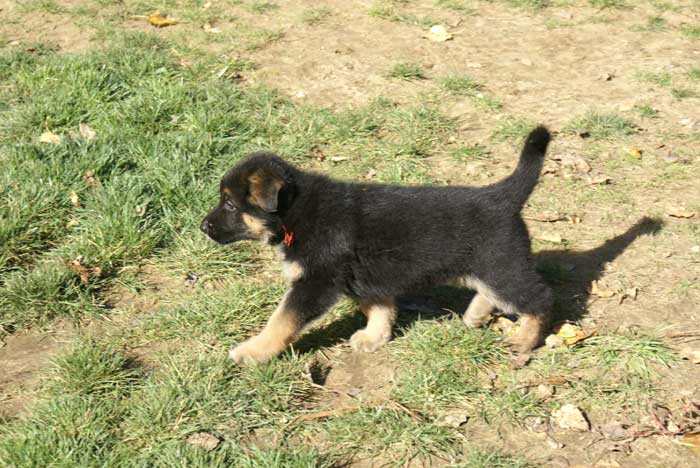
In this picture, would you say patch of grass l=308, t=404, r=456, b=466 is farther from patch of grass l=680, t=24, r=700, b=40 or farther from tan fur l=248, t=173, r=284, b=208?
patch of grass l=680, t=24, r=700, b=40

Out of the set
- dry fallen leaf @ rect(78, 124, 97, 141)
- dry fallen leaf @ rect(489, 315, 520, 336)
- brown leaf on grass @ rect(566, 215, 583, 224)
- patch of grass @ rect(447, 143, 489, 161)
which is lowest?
brown leaf on grass @ rect(566, 215, 583, 224)

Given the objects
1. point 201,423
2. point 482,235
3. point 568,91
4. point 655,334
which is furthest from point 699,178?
point 201,423

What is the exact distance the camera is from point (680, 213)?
6246 mm

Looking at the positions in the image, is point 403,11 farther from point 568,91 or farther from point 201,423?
point 201,423

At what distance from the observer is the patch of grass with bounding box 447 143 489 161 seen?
6957 millimetres

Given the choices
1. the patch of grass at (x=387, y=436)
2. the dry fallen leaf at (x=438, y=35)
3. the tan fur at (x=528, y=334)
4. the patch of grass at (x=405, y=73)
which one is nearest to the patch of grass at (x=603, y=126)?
the patch of grass at (x=405, y=73)

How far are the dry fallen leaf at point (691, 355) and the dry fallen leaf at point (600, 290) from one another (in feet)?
2.30

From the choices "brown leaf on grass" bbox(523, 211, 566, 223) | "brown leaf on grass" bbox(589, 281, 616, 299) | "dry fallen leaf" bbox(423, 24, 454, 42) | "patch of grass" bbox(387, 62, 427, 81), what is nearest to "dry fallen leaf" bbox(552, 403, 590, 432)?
"brown leaf on grass" bbox(589, 281, 616, 299)

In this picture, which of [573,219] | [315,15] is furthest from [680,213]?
[315,15]

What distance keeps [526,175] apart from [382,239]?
0.93 meters

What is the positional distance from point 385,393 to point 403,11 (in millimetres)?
6167

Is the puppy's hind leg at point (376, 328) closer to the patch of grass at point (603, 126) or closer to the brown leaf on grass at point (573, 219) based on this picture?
the brown leaf on grass at point (573, 219)

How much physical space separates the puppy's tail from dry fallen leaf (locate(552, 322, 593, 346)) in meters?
0.86

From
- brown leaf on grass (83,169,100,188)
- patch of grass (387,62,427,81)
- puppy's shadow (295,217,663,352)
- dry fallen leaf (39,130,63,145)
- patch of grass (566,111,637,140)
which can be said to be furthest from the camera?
patch of grass (387,62,427,81)
